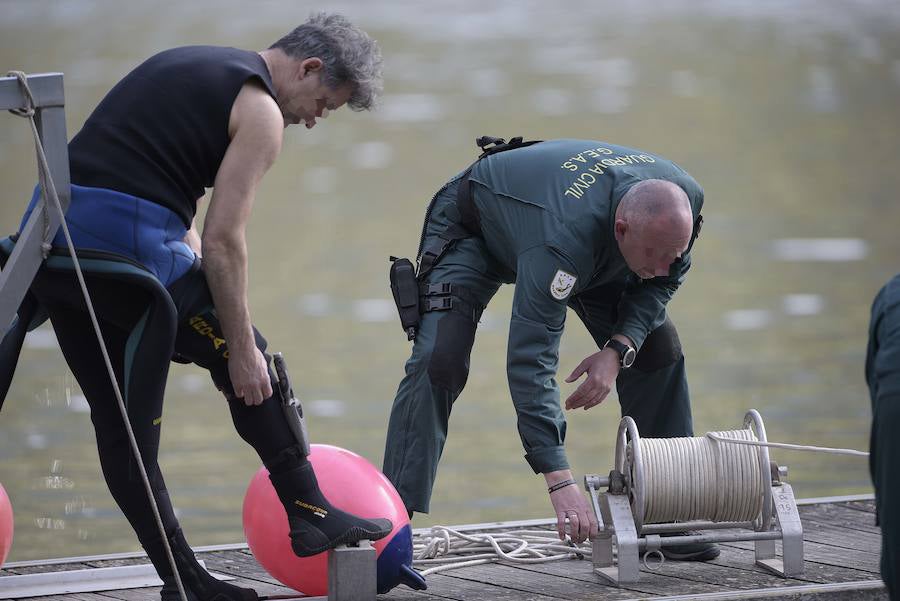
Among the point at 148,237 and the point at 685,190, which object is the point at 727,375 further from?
the point at 148,237

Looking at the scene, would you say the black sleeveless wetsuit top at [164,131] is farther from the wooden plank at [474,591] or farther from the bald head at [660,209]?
the wooden plank at [474,591]

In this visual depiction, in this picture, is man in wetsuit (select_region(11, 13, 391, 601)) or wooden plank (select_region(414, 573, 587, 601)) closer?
man in wetsuit (select_region(11, 13, 391, 601))

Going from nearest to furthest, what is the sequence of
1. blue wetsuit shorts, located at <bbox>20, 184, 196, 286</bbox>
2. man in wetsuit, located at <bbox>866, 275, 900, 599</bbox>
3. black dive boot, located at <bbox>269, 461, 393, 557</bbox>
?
man in wetsuit, located at <bbox>866, 275, 900, 599</bbox>
blue wetsuit shorts, located at <bbox>20, 184, 196, 286</bbox>
black dive boot, located at <bbox>269, 461, 393, 557</bbox>

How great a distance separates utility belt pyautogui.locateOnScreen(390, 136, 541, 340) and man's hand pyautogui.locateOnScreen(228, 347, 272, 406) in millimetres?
980

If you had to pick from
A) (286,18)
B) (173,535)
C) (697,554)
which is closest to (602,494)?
(697,554)

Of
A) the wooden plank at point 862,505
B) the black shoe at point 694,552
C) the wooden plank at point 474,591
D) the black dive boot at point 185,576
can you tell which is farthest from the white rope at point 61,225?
the wooden plank at point 862,505

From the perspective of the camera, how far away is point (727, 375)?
10.4m

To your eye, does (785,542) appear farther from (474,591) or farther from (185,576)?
(185,576)

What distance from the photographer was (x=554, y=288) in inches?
179

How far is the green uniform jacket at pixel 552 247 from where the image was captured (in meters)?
4.56

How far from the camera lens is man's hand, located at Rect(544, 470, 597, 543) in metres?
4.48

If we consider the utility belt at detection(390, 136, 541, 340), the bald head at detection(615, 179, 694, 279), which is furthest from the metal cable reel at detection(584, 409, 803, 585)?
the utility belt at detection(390, 136, 541, 340)

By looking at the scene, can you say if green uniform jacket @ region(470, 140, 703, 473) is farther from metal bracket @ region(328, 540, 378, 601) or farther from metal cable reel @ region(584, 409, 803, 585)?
metal bracket @ region(328, 540, 378, 601)

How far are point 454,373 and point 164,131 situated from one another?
4.39 feet
